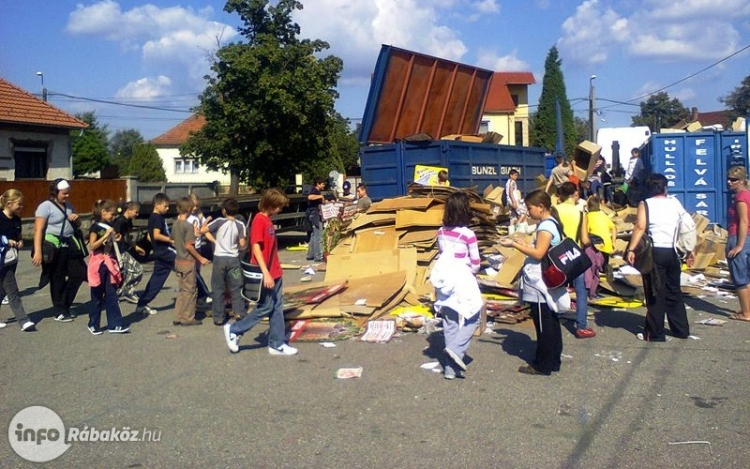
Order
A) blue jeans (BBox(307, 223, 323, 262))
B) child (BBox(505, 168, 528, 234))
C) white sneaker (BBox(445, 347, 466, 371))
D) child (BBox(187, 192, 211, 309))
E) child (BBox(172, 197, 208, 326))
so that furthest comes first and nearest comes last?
blue jeans (BBox(307, 223, 323, 262))
child (BBox(505, 168, 528, 234))
child (BBox(187, 192, 211, 309))
child (BBox(172, 197, 208, 326))
white sneaker (BBox(445, 347, 466, 371))

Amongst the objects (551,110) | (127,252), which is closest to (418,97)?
(127,252)

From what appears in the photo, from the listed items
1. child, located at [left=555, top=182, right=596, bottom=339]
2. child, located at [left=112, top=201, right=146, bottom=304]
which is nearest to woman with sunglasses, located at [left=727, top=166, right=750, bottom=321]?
child, located at [left=555, top=182, right=596, bottom=339]

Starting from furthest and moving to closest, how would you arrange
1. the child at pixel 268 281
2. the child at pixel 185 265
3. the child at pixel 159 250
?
the child at pixel 159 250
the child at pixel 185 265
the child at pixel 268 281

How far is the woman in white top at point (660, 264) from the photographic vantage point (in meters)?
7.62

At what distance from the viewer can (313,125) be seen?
28.0m

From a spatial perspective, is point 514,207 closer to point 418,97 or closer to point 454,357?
point 418,97

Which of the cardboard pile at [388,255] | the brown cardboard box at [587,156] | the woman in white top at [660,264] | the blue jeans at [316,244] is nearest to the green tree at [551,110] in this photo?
the brown cardboard box at [587,156]

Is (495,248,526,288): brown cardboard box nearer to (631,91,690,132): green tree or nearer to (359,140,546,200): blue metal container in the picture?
(359,140,546,200): blue metal container

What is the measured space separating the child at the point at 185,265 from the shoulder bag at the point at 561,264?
14.6 ft

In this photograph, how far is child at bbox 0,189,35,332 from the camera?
841cm

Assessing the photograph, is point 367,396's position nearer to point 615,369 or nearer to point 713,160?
point 615,369

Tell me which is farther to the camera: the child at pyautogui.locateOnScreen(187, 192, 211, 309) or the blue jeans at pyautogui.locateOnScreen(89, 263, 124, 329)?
the child at pyautogui.locateOnScreen(187, 192, 211, 309)

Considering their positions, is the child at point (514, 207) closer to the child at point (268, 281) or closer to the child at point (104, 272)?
the child at point (268, 281)

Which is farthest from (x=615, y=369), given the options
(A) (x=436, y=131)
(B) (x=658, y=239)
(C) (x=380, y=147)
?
(A) (x=436, y=131)
